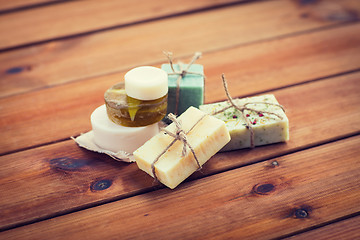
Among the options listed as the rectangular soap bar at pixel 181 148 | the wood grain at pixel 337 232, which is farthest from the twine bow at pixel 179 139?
the wood grain at pixel 337 232

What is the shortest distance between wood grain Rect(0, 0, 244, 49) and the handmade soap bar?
0.72m

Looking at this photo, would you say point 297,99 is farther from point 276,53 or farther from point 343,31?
point 343,31

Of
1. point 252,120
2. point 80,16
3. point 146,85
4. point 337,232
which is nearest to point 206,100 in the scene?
point 252,120

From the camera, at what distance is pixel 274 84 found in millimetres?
1261

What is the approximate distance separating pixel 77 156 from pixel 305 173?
0.54 meters

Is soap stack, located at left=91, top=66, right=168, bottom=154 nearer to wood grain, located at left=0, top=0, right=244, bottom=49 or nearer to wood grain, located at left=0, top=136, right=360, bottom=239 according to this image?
wood grain, located at left=0, top=136, right=360, bottom=239

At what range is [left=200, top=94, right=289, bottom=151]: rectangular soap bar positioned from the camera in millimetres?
990

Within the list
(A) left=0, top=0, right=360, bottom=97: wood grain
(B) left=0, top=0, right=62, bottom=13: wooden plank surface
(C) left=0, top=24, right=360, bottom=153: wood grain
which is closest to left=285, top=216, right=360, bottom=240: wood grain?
(C) left=0, top=24, right=360, bottom=153: wood grain

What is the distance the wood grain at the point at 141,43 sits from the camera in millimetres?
1370

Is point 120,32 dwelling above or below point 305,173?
above

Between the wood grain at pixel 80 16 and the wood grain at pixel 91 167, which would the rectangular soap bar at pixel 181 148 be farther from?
the wood grain at pixel 80 16

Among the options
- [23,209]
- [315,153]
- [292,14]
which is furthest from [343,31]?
[23,209]

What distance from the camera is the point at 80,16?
5.51ft

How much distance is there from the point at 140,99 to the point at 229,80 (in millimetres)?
435
